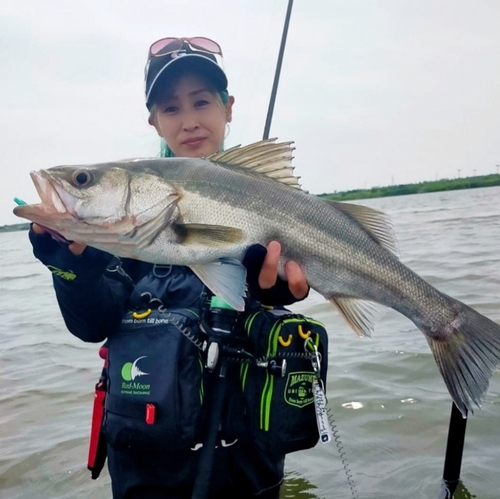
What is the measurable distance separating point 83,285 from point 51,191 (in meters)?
0.44

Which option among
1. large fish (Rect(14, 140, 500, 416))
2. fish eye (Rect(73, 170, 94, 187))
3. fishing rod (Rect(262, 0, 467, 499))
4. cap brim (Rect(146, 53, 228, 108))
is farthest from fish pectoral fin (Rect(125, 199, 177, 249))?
fishing rod (Rect(262, 0, 467, 499))

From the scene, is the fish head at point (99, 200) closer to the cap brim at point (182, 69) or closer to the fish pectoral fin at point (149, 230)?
the fish pectoral fin at point (149, 230)

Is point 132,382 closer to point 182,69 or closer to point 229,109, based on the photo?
point 182,69

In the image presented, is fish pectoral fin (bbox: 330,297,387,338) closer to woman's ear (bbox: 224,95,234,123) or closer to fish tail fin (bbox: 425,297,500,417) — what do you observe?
fish tail fin (bbox: 425,297,500,417)

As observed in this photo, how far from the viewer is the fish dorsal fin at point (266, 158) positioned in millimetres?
2848

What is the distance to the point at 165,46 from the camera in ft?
12.1

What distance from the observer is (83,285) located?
262 cm

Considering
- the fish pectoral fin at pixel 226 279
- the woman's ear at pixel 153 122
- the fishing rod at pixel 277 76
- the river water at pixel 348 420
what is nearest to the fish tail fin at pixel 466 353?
the fish pectoral fin at pixel 226 279

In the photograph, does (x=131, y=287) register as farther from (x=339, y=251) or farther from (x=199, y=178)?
(x=339, y=251)

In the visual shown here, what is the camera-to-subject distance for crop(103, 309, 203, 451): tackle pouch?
2633 millimetres

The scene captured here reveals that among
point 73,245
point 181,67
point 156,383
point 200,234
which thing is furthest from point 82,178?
point 181,67

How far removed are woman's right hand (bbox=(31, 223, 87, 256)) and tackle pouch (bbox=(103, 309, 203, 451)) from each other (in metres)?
0.45

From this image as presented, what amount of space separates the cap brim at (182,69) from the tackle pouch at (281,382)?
5.16 ft

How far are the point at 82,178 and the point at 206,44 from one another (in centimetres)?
162
